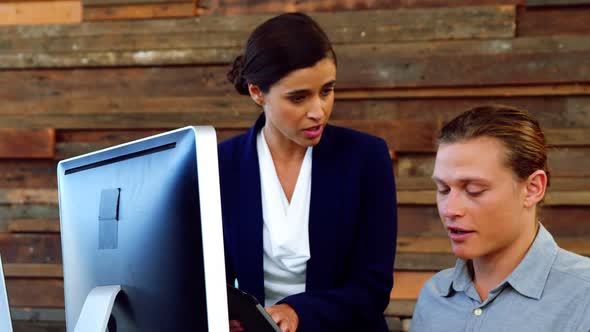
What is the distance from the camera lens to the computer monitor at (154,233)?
951 mm

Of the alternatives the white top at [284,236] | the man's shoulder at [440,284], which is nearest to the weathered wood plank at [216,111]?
the white top at [284,236]

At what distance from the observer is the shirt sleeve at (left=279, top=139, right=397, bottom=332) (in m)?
1.69

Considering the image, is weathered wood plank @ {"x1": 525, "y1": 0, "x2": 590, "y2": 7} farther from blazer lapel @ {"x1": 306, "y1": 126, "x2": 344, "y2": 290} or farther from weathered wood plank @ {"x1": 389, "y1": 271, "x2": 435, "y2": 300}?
blazer lapel @ {"x1": 306, "y1": 126, "x2": 344, "y2": 290}

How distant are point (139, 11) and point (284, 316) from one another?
7.59ft

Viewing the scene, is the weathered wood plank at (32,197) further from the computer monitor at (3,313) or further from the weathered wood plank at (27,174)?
the computer monitor at (3,313)

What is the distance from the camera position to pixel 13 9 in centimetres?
371

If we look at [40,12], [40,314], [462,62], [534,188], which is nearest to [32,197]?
[40,314]

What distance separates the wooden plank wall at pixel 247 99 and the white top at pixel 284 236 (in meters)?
1.53

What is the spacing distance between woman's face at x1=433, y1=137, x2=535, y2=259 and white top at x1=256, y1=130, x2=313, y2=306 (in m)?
0.49

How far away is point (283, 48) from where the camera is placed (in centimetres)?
175

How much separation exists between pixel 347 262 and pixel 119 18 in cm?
217

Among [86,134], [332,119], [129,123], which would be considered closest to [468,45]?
[332,119]

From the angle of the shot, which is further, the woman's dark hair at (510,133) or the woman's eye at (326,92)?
the woman's eye at (326,92)

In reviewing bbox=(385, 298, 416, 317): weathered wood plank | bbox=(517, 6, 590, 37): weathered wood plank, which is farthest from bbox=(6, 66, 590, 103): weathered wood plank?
bbox=(385, 298, 416, 317): weathered wood plank
